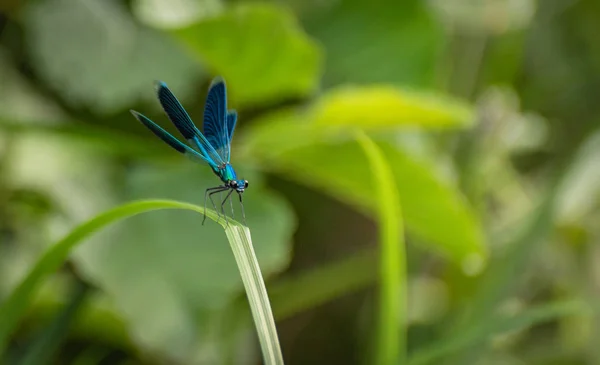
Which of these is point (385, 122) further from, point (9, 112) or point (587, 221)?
point (587, 221)

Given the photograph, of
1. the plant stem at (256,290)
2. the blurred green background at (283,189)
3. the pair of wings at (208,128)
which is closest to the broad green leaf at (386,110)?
the blurred green background at (283,189)

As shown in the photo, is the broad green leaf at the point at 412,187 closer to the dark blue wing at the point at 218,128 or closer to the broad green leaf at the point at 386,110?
the broad green leaf at the point at 386,110

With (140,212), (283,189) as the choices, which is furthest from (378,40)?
(140,212)

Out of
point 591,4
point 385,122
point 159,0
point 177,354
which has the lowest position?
point 177,354

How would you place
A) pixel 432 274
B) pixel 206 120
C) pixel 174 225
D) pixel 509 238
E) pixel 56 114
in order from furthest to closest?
1. pixel 432 274
2. pixel 509 238
3. pixel 56 114
4. pixel 174 225
5. pixel 206 120

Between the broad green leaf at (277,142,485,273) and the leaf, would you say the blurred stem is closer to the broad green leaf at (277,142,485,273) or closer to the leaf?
the broad green leaf at (277,142,485,273)

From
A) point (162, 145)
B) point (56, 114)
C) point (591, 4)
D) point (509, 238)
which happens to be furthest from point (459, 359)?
point (591, 4)

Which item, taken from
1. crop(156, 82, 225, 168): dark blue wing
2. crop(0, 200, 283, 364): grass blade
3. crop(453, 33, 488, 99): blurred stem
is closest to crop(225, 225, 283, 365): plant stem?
crop(0, 200, 283, 364): grass blade
